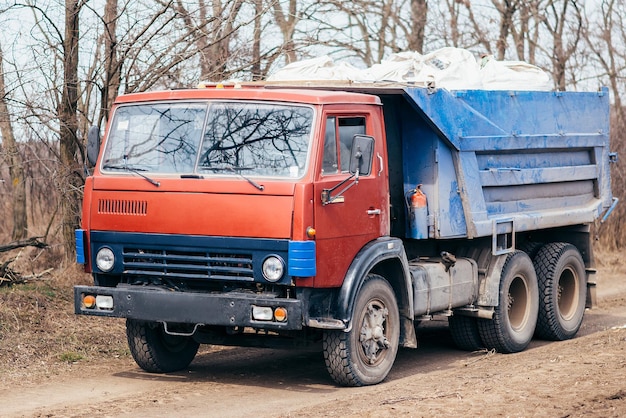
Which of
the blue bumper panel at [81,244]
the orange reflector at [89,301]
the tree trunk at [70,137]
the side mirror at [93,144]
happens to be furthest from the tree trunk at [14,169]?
the orange reflector at [89,301]

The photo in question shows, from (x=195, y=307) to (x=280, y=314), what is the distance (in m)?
0.67

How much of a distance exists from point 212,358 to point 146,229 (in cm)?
232

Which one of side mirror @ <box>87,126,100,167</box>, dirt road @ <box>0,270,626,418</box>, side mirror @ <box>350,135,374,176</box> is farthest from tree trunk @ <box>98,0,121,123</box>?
side mirror @ <box>350,135,374,176</box>

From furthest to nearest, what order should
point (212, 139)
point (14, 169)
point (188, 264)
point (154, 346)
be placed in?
point (14, 169) → point (154, 346) → point (212, 139) → point (188, 264)

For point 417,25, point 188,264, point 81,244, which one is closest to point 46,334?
point 81,244

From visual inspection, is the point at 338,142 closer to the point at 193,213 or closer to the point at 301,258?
the point at 301,258

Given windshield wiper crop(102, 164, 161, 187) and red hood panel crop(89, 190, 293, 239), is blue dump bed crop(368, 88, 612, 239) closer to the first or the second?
red hood panel crop(89, 190, 293, 239)

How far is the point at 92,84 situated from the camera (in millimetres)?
11633

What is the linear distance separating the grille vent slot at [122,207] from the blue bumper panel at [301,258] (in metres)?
1.25

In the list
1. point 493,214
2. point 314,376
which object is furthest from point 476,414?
point 493,214

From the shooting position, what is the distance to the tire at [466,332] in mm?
10695

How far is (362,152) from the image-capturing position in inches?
320

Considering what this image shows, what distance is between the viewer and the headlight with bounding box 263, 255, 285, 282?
7.78 m

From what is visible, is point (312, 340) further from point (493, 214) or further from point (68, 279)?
point (68, 279)
